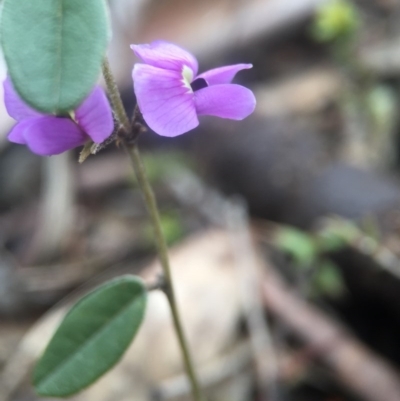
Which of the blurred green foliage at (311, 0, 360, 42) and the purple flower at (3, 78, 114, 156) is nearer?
the purple flower at (3, 78, 114, 156)

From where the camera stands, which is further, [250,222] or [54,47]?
[250,222]

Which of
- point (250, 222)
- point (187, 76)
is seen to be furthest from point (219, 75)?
point (250, 222)

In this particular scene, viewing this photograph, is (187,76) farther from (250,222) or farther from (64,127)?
(250,222)

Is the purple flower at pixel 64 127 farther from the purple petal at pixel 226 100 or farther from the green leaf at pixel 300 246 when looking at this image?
the green leaf at pixel 300 246

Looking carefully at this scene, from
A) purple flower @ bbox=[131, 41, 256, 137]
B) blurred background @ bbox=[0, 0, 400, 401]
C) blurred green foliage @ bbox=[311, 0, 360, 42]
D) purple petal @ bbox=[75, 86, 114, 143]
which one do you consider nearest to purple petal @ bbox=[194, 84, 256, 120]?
purple flower @ bbox=[131, 41, 256, 137]

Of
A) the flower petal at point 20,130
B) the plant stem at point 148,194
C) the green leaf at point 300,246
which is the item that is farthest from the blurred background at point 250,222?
the flower petal at point 20,130

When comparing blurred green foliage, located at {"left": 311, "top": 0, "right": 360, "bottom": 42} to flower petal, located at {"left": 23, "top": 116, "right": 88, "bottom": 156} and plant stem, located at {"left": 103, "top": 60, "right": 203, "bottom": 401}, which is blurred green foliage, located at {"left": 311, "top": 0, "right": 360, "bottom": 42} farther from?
flower petal, located at {"left": 23, "top": 116, "right": 88, "bottom": 156}
